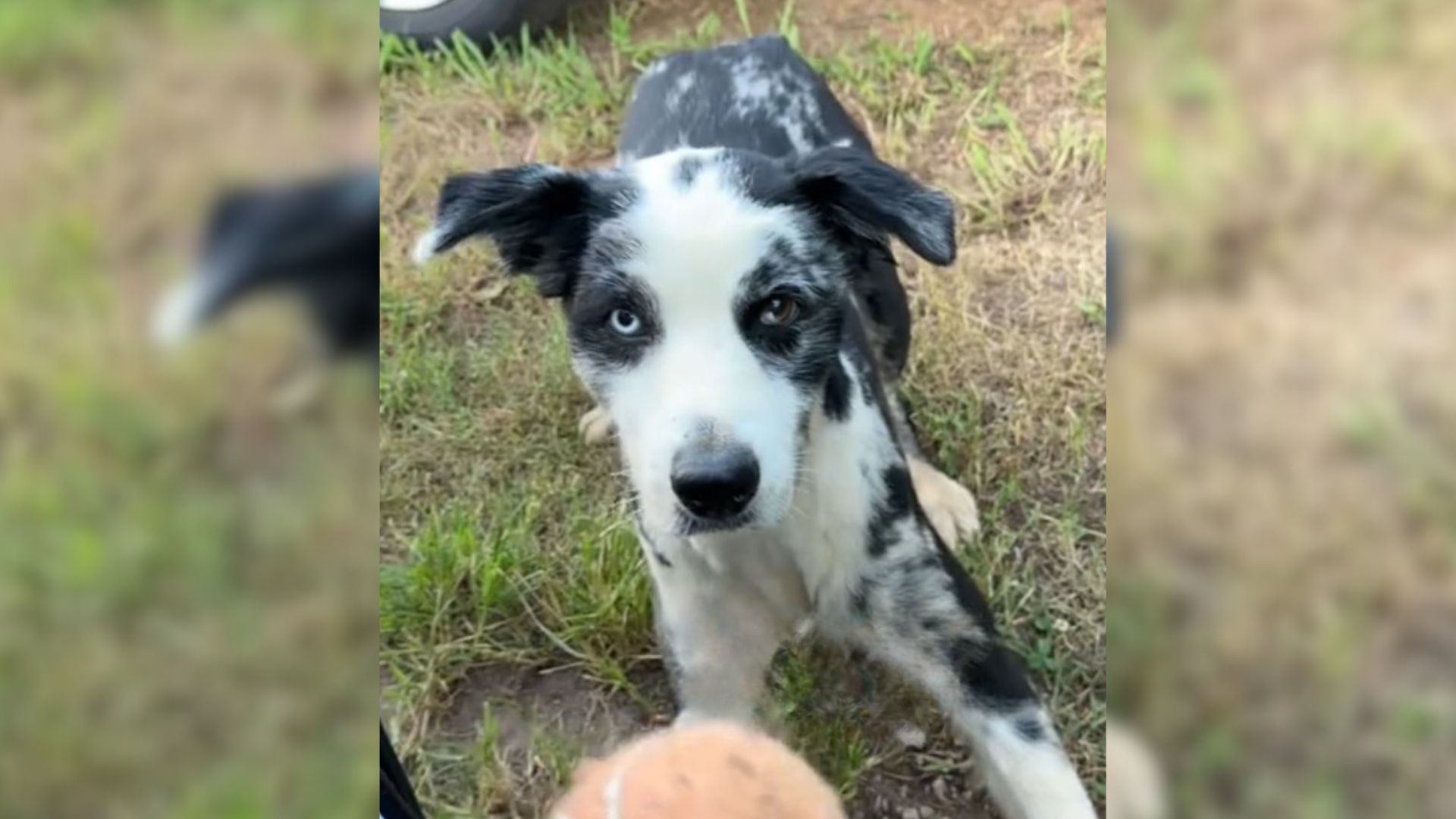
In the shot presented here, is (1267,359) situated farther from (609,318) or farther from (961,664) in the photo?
(961,664)

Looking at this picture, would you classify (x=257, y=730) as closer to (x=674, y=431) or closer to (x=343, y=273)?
(x=343, y=273)

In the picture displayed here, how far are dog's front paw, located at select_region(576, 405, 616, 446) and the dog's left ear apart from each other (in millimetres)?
1069

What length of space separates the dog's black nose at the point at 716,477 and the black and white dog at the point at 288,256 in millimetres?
1368

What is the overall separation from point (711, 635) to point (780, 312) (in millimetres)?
731

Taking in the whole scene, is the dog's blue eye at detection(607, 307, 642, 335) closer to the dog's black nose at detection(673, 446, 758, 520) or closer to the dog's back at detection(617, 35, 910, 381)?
the dog's black nose at detection(673, 446, 758, 520)

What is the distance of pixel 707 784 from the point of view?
170 centimetres

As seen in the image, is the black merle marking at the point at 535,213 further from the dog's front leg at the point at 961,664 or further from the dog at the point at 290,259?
the dog at the point at 290,259

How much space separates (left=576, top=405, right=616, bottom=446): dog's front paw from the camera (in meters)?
3.24

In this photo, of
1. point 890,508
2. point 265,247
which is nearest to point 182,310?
point 265,247

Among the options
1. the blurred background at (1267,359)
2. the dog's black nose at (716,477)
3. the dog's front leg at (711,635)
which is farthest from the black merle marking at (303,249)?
the dog's front leg at (711,635)

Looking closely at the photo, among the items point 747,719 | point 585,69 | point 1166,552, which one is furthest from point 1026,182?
point 1166,552

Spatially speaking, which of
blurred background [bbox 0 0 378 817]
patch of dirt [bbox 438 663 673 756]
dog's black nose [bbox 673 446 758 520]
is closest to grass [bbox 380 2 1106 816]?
patch of dirt [bbox 438 663 673 756]

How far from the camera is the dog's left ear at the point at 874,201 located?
2.18 meters

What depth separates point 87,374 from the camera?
61 cm
